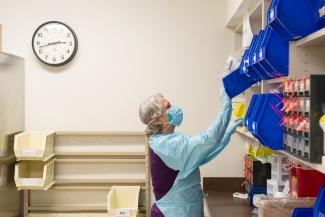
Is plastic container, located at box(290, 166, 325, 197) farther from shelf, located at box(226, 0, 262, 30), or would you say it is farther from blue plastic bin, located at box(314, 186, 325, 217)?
shelf, located at box(226, 0, 262, 30)

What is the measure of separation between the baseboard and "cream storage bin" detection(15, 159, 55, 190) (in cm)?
132

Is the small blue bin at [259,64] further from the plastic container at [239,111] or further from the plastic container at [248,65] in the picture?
the plastic container at [239,111]

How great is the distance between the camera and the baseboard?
315 cm

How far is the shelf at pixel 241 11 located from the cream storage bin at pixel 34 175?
76.1 inches

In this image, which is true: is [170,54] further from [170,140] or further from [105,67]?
[170,140]

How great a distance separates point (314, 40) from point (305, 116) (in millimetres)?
293

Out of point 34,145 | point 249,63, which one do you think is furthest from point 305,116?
point 34,145

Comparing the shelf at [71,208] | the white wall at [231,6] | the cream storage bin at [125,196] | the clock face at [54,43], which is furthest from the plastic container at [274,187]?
the clock face at [54,43]

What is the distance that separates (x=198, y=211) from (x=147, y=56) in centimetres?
154

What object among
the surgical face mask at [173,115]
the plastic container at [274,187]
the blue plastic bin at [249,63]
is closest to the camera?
the blue plastic bin at [249,63]

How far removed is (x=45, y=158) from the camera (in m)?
3.11

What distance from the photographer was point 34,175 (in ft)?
11.1

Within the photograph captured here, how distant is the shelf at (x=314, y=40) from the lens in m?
1.19

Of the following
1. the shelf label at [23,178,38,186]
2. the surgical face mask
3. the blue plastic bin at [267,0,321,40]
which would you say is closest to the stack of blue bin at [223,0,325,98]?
the blue plastic bin at [267,0,321,40]
